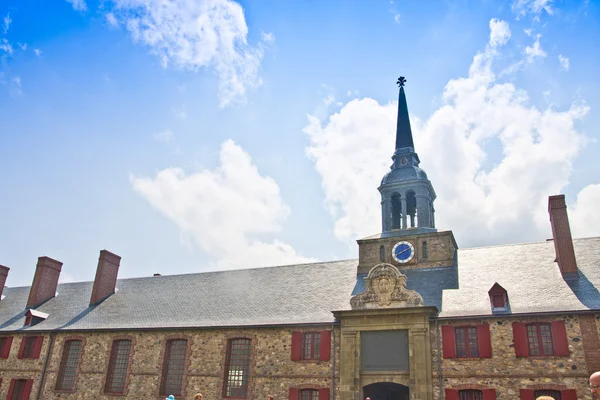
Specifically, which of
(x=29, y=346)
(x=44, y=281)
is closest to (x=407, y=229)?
(x=29, y=346)

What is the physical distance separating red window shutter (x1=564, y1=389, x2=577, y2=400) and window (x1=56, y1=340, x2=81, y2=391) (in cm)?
2162

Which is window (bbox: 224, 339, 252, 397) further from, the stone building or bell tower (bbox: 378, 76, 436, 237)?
bell tower (bbox: 378, 76, 436, 237)

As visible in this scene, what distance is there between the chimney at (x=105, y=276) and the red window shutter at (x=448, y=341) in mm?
20189

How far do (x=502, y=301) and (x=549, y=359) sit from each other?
2578 millimetres

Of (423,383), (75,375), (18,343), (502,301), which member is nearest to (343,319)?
(423,383)

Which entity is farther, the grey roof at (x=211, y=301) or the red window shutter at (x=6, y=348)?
the red window shutter at (x=6, y=348)

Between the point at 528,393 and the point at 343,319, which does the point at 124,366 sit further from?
the point at 528,393

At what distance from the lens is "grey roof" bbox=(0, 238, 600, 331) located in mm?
19562

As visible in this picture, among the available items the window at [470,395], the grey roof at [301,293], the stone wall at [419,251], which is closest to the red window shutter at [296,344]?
the grey roof at [301,293]

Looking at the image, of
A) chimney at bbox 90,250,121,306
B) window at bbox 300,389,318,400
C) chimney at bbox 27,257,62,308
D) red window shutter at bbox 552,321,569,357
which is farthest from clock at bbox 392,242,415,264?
chimney at bbox 27,257,62,308

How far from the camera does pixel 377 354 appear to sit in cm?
1994

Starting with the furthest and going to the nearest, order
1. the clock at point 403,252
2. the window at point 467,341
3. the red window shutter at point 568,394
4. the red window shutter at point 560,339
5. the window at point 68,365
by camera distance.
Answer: the window at point 68,365, the clock at point 403,252, the window at point 467,341, the red window shutter at point 560,339, the red window shutter at point 568,394

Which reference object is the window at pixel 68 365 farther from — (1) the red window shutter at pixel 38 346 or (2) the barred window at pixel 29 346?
(2) the barred window at pixel 29 346

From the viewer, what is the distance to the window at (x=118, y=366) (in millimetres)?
23891
